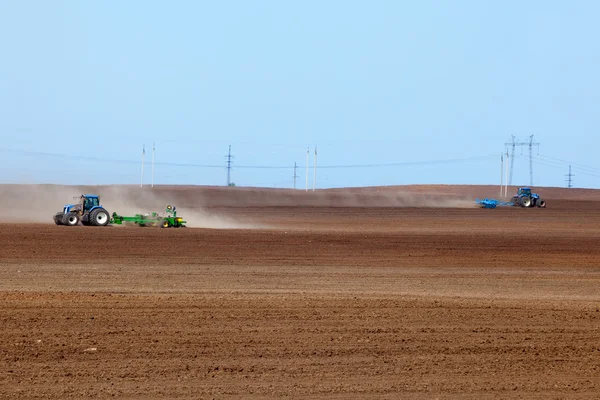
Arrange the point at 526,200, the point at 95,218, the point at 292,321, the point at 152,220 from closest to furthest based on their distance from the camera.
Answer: the point at 292,321 → the point at 95,218 → the point at 152,220 → the point at 526,200

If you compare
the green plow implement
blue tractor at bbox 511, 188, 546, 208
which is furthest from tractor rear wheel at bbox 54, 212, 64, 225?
blue tractor at bbox 511, 188, 546, 208

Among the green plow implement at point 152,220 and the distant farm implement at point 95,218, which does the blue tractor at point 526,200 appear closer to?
the distant farm implement at point 95,218

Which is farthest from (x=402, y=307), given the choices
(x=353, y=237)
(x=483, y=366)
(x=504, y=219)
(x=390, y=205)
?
(x=390, y=205)

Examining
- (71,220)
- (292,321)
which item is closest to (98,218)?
(71,220)

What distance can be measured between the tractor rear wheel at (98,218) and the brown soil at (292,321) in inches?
275

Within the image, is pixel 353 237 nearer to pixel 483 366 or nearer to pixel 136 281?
pixel 136 281

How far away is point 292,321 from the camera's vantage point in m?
15.0

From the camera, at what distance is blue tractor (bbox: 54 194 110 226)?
39688mm

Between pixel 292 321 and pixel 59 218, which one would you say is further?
pixel 59 218

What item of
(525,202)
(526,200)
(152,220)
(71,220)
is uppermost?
(526,200)

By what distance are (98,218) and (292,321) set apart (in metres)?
26.2

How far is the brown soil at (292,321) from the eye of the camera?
11.0 meters

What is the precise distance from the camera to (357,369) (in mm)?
11672

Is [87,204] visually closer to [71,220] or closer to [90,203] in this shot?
[90,203]
